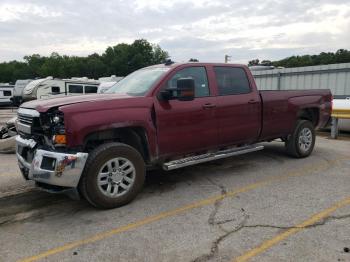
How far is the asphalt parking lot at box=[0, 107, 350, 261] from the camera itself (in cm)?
363

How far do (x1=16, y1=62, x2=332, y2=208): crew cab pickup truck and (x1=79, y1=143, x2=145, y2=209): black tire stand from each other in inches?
0.5

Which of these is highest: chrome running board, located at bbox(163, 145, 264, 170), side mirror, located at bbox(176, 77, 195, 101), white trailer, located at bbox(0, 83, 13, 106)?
side mirror, located at bbox(176, 77, 195, 101)

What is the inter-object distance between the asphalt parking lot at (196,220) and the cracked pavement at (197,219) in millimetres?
11

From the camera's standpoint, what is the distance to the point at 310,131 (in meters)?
7.66

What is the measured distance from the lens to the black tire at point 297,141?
7.36m

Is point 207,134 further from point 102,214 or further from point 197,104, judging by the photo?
point 102,214

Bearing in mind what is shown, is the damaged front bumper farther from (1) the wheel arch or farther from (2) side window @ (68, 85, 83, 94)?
(2) side window @ (68, 85, 83, 94)

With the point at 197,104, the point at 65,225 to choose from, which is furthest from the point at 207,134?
the point at 65,225

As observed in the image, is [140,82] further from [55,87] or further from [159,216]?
[55,87]

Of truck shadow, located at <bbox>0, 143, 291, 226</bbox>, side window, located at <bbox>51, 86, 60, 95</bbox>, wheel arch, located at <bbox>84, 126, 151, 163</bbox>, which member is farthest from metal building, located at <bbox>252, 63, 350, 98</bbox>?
wheel arch, located at <bbox>84, 126, 151, 163</bbox>

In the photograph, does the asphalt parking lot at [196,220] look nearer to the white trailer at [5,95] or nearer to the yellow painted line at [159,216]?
the yellow painted line at [159,216]

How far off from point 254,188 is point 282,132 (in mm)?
1995

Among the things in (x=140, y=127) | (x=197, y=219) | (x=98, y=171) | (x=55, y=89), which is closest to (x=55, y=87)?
(x=55, y=89)

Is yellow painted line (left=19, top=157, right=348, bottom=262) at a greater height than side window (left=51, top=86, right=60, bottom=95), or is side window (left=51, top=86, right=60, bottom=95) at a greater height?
side window (left=51, top=86, right=60, bottom=95)
